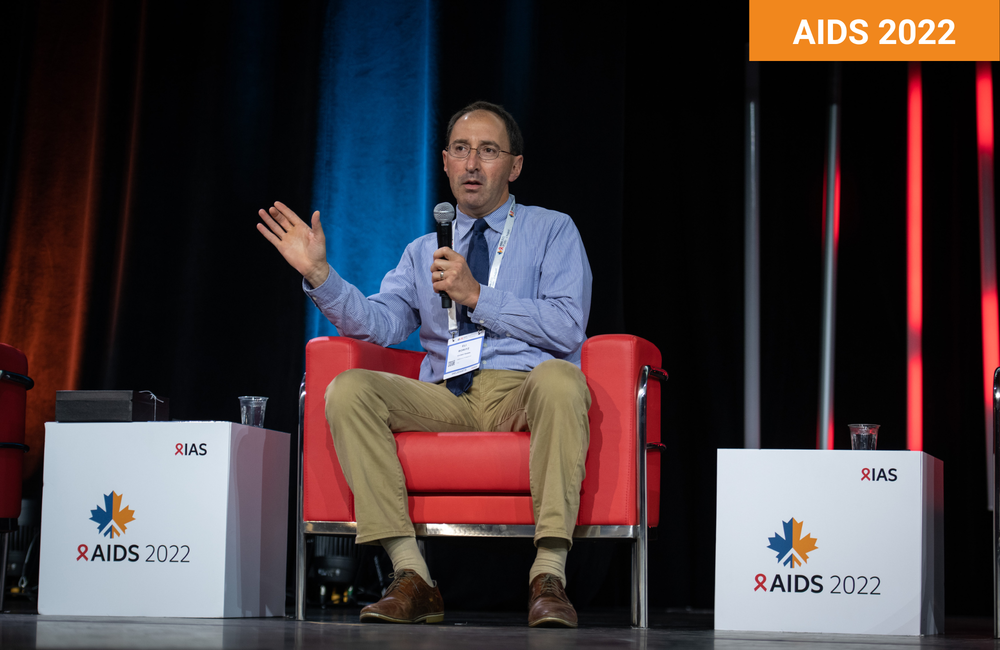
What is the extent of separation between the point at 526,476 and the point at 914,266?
170 centimetres

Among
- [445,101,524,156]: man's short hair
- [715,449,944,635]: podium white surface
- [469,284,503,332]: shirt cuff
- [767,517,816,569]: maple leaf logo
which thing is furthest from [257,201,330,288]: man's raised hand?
[767,517,816,569]: maple leaf logo

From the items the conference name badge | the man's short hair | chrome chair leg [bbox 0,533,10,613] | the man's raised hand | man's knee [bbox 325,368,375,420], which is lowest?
chrome chair leg [bbox 0,533,10,613]

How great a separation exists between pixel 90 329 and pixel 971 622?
289 cm

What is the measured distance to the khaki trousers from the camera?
87.6 inches

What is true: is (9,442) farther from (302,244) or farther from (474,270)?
(474,270)

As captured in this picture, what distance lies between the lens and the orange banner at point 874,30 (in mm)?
3303

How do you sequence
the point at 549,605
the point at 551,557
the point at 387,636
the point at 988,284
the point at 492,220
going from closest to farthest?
the point at 387,636 → the point at 549,605 → the point at 551,557 → the point at 492,220 → the point at 988,284

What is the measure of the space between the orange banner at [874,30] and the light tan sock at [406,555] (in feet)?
6.51

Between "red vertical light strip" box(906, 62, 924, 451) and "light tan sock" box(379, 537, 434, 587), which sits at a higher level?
"red vertical light strip" box(906, 62, 924, 451)

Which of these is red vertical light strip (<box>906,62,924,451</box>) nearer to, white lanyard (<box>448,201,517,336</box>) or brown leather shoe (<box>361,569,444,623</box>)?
white lanyard (<box>448,201,517,336</box>)

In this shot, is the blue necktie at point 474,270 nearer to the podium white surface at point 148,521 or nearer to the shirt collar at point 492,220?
the shirt collar at point 492,220

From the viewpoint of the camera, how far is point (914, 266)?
10.9 ft

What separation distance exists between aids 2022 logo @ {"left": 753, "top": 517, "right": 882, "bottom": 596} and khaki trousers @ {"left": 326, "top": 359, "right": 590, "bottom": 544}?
18.2 inches

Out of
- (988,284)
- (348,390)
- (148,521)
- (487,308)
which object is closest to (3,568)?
(148,521)
